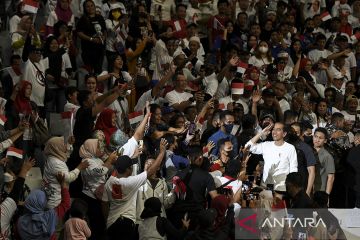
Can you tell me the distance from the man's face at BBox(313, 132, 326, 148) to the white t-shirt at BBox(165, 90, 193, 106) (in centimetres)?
268

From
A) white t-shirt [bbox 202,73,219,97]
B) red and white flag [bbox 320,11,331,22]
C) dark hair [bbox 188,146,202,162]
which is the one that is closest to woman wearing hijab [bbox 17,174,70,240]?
dark hair [bbox 188,146,202,162]

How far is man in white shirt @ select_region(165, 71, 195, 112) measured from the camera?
14132 mm

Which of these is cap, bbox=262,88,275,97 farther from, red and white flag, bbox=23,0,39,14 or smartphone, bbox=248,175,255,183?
red and white flag, bbox=23,0,39,14

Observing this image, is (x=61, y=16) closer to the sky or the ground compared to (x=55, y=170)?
closer to the ground

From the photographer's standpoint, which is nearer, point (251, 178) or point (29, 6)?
point (251, 178)

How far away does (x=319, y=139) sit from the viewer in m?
12.3

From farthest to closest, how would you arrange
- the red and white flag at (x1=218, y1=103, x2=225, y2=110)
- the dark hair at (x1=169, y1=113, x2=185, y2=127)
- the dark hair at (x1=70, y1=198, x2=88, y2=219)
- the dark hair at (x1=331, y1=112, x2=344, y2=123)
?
the red and white flag at (x1=218, y1=103, x2=225, y2=110) < the dark hair at (x1=331, y1=112, x2=344, y2=123) < the dark hair at (x1=169, y1=113, x2=185, y2=127) < the dark hair at (x1=70, y1=198, x2=88, y2=219)

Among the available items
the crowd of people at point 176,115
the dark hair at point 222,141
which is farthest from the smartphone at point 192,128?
the dark hair at point 222,141

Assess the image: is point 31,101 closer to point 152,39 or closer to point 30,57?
point 30,57

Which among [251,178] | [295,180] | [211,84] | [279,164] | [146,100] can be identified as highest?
[295,180]

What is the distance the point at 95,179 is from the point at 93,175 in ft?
0.19

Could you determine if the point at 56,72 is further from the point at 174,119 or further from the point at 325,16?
the point at 325,16

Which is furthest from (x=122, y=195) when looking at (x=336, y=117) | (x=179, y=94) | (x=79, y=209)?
(x=336, y=117)

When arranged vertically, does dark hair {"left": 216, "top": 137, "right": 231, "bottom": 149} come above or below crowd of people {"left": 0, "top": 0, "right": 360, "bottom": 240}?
above
